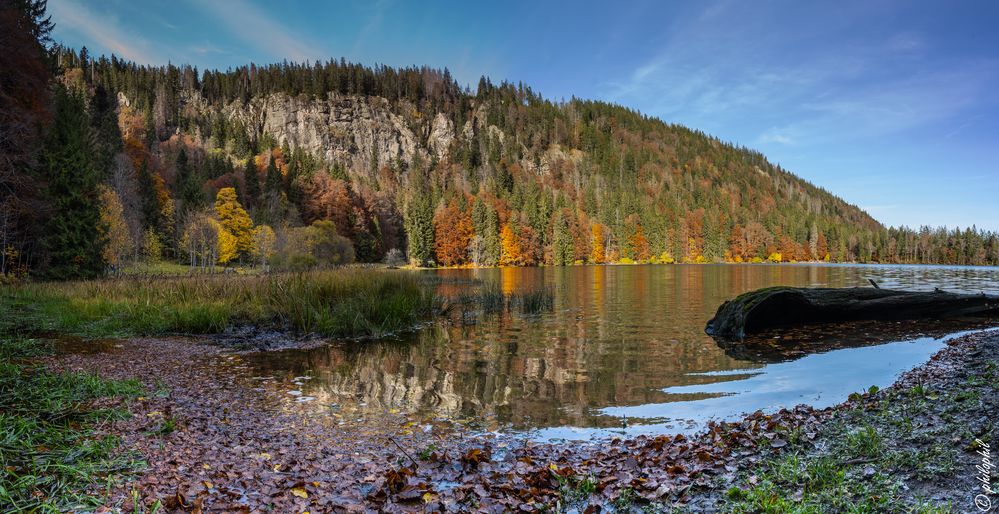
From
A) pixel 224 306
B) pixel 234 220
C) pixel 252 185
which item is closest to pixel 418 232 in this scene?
pixel 252 185

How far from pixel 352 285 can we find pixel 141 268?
169ft

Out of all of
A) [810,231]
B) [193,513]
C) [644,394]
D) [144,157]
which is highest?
[144,157]

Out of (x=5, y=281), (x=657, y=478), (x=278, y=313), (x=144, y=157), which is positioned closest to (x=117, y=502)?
(x=657, y=478)

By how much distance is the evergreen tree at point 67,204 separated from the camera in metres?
34.2

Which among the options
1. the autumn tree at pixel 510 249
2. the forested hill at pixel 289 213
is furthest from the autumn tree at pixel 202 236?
the autumn tree at pixel 510 249

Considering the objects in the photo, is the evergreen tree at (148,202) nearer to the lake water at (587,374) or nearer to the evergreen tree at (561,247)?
the lake water at (587,374)

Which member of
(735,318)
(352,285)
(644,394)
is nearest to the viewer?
(644,394)

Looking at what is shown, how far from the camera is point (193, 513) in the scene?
3850 millimetres

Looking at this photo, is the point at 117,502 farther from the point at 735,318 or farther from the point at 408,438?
the point at 735,318

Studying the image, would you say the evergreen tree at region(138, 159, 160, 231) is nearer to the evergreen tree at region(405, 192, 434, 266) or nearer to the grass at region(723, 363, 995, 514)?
the evergreen tree at region(405, 192, 434, 266)

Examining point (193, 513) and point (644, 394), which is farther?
point (644, 394)

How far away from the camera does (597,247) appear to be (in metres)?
138
